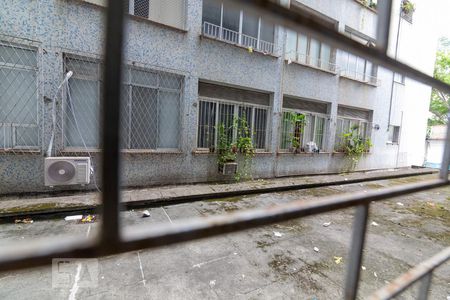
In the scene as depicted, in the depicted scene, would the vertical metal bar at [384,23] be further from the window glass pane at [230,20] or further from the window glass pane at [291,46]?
the window glass pane at [291,46]

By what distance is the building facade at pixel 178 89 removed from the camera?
4.35 metres

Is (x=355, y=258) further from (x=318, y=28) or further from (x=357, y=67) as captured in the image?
(x=357, y=67)

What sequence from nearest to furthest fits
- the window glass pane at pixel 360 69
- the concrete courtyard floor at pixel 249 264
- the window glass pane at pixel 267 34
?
the concrete courtyard floor at pixel 249 264
the window glass pane at pixel 267 34
the window glass pane at pixel 360 69

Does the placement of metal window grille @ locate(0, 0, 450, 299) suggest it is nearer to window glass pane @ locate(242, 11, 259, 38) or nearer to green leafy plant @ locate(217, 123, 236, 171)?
→ green leafy plant @ locate(217, 123, 236, 171)

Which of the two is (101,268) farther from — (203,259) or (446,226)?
(446,226)

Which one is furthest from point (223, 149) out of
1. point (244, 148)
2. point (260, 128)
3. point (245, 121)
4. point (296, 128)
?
point (296, 128)

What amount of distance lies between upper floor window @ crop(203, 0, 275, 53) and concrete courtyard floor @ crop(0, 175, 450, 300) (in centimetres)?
474

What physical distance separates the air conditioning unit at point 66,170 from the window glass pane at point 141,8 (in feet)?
11.3

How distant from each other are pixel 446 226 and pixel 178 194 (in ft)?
16.7

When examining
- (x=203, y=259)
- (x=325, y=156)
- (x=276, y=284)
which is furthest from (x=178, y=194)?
(x=325, y=156)

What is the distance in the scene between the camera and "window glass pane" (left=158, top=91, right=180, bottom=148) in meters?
5.68

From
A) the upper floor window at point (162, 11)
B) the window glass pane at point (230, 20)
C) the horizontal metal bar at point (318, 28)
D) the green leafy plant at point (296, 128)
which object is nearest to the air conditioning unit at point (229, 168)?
the green leafy plant at point (296, 128)

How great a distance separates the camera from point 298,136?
7.98m

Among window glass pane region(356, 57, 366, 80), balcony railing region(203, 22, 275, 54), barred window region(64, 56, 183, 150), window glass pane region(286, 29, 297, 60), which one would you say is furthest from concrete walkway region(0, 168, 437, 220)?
window glass pane region(356, 57, 366, 80)
